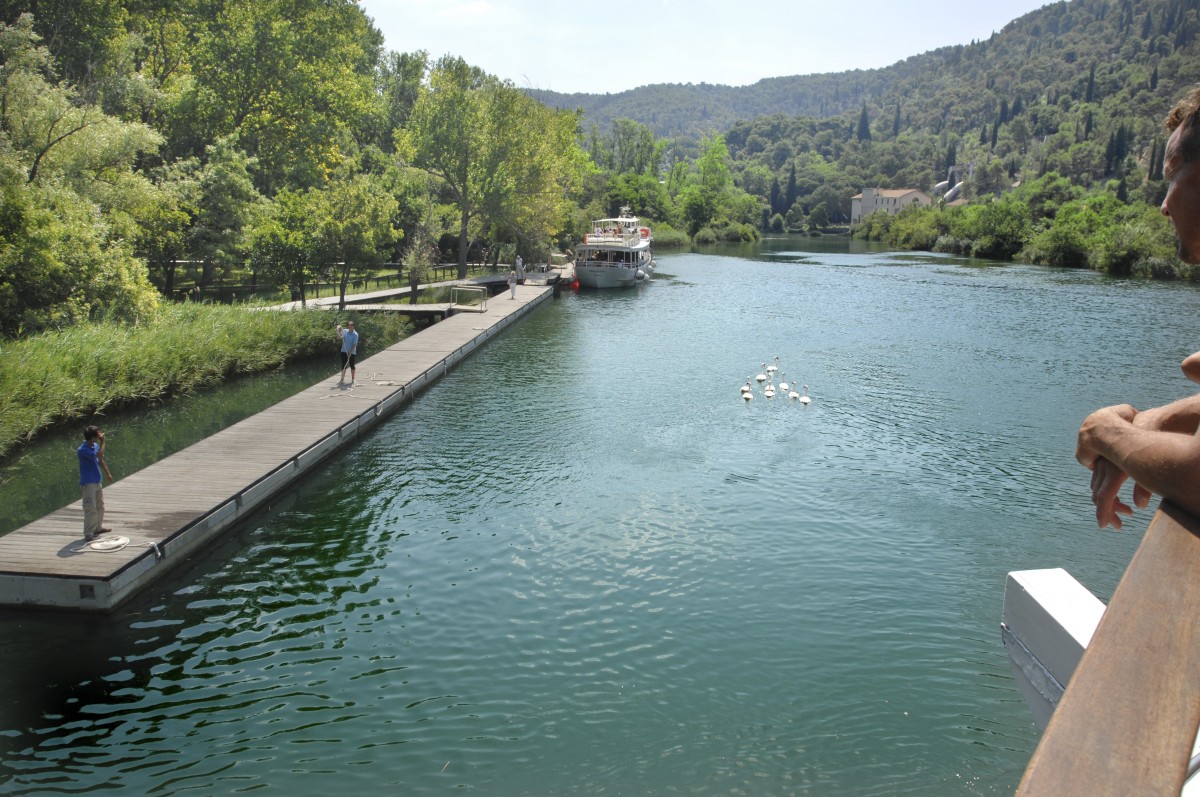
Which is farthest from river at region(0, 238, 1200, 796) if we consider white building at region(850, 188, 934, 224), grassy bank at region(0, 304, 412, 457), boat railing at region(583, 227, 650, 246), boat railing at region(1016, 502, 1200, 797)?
white building at region(850, 188, 934, 224)

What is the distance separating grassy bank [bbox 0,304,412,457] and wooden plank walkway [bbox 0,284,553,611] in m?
3.94

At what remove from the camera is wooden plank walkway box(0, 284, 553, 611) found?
1277 cm

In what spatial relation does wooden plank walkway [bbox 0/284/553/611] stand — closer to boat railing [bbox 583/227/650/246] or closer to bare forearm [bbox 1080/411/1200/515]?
bare forearm [bbox 1080/411/1200/515]

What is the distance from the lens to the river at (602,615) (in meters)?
10.1

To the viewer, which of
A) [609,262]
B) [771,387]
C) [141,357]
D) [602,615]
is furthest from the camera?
[609,262]

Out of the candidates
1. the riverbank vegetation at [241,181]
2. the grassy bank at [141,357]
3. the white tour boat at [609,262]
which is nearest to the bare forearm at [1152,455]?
the riverbank vegetation at [241,181]

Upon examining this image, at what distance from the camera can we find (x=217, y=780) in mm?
9656

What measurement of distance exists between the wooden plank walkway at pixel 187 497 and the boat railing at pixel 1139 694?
45.9 ft

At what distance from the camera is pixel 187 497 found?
16.3 metres

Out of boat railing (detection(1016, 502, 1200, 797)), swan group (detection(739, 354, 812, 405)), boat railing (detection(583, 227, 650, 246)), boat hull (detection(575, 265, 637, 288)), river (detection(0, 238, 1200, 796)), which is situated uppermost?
boat railing (detection(583, 227, 650, 246))

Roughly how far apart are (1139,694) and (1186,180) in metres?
1.05

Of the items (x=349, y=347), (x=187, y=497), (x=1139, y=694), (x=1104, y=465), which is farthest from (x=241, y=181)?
(x=1139, y=694)

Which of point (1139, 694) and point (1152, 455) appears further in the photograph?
point (1152, 455)

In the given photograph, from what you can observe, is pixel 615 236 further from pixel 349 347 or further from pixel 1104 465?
pixel 1104 465
